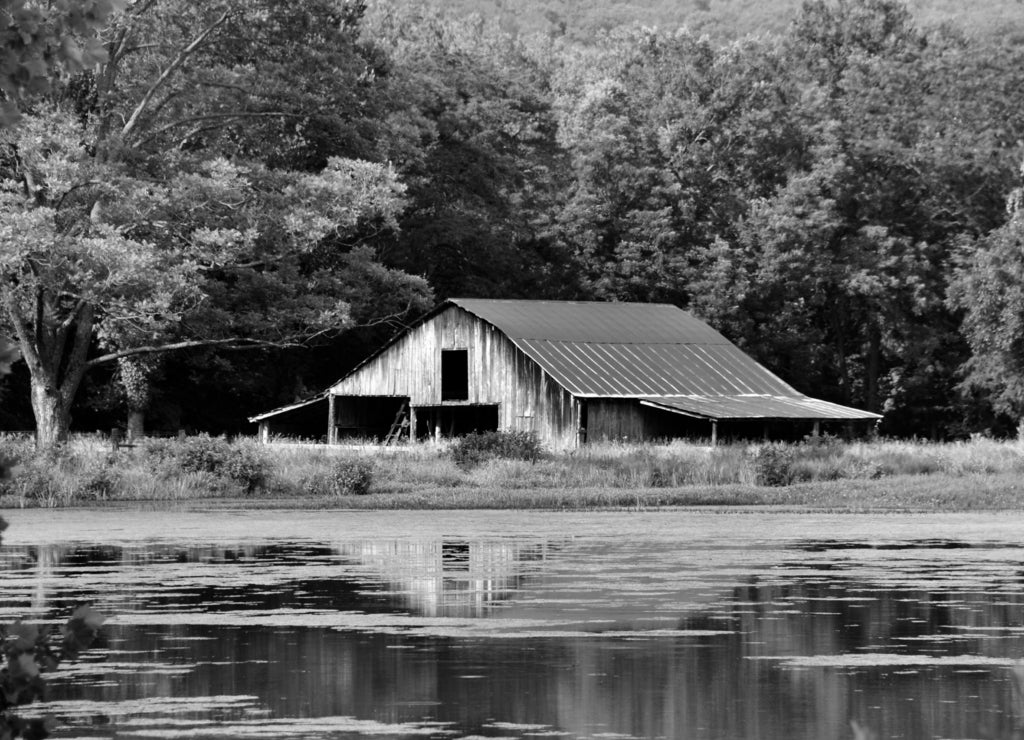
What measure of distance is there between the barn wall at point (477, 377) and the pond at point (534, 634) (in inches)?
1217

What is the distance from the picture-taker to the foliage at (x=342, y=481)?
4538 cm

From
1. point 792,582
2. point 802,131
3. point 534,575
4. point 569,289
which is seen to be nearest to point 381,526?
point 534,575

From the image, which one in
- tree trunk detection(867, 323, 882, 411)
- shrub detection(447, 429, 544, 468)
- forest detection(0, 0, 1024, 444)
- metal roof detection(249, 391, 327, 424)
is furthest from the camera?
tree trunk detection(867, 323, 882, 411)

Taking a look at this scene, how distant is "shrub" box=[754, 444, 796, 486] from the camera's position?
48.1 meters

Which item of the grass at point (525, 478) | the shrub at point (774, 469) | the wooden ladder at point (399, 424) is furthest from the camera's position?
the wooden ladder at point (399, 424)

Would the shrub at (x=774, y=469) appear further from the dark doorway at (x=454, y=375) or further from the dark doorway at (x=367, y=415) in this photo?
the dark doorway at (x=367, y=415)

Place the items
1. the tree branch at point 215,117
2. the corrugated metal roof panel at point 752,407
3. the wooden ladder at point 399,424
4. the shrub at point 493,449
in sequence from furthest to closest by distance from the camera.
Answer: the wooden ladder at point 399,424 < the corrugated metal roof panel at point 752,407 < the tree branch at point 215,117 < the shrub at point 493,449

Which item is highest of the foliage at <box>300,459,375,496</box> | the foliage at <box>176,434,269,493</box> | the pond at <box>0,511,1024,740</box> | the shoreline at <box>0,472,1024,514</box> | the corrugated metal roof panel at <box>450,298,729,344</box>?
the corrugated metal roof panel at <box>450,298,729,344</box>

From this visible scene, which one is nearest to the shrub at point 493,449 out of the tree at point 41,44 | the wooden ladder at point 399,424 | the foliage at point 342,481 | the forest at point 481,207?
the foliage at point 342,481

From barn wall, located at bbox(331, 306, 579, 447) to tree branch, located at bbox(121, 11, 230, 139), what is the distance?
13303 millimetres

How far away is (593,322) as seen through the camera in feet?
222

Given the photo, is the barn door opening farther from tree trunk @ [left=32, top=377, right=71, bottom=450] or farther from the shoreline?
the shoreline

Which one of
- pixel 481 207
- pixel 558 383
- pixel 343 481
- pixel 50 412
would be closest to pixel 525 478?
pixel 343 481

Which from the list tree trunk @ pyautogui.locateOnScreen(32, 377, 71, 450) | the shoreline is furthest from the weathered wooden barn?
the shoreline
